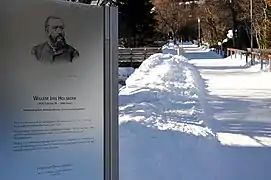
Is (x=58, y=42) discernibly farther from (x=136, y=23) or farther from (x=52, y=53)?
(x=136, y=23)

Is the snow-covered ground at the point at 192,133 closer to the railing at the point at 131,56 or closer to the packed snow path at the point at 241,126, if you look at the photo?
the packed snow path at the point at 241,126

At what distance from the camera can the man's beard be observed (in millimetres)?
4039

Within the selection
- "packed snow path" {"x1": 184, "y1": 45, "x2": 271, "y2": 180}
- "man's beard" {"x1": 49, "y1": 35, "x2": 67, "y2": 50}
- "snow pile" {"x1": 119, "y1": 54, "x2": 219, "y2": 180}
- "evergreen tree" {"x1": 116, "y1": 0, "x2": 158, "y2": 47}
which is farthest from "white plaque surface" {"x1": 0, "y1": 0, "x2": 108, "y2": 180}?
"evergreen tree" {"x1": 116, "y1": 0, "x2": 158, "y2": 47}

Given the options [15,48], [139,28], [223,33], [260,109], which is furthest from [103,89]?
[223,33]

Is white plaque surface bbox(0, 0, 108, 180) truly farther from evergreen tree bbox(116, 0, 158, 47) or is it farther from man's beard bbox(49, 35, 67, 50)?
evergreen tree bbox(116, 0, 158, 47)

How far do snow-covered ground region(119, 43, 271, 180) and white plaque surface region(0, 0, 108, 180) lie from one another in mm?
2807

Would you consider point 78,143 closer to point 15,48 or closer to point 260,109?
point 15,48

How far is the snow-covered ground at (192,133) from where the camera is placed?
7.62 metres

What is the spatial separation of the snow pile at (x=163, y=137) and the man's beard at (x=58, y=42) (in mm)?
3086

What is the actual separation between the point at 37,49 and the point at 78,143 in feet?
2.27

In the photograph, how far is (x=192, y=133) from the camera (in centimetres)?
982

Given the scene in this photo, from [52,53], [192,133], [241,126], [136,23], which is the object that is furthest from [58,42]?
[136,23]

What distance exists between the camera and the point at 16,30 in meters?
3.85

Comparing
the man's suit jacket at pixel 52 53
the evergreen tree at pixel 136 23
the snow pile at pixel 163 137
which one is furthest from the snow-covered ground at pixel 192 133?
the evergreen tree at pixel 136 23
